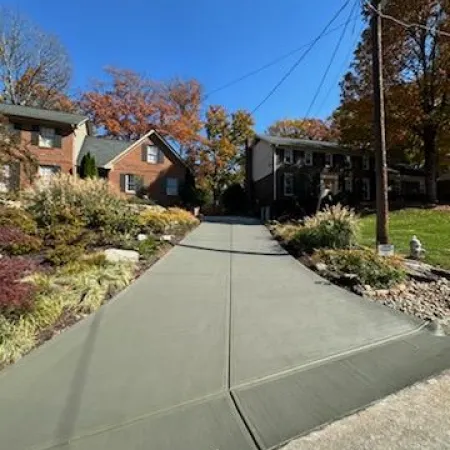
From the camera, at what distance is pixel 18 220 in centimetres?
1032

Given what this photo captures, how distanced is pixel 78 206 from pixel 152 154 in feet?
51.9

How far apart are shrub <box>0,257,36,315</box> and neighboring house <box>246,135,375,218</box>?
21823 mm

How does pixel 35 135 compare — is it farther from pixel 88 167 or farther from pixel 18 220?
pixel 18 220

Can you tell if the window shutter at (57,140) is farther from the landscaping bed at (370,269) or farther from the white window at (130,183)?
the landscaping bed at (370,269)

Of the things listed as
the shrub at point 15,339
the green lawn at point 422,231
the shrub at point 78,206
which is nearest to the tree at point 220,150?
the green lawn at point 422,231

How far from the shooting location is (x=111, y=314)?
577 cm

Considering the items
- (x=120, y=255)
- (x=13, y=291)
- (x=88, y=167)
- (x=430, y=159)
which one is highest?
(x=430, y=159)

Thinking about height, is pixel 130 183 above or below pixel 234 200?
above

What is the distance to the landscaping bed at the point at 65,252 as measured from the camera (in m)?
4.88

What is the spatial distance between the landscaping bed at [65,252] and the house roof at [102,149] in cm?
1173

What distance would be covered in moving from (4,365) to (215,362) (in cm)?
215

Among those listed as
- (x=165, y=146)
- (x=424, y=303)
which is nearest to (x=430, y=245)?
(x=424, y=303)

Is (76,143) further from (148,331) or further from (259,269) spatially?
(148,331)

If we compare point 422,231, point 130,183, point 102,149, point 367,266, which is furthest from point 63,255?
point 102,149
